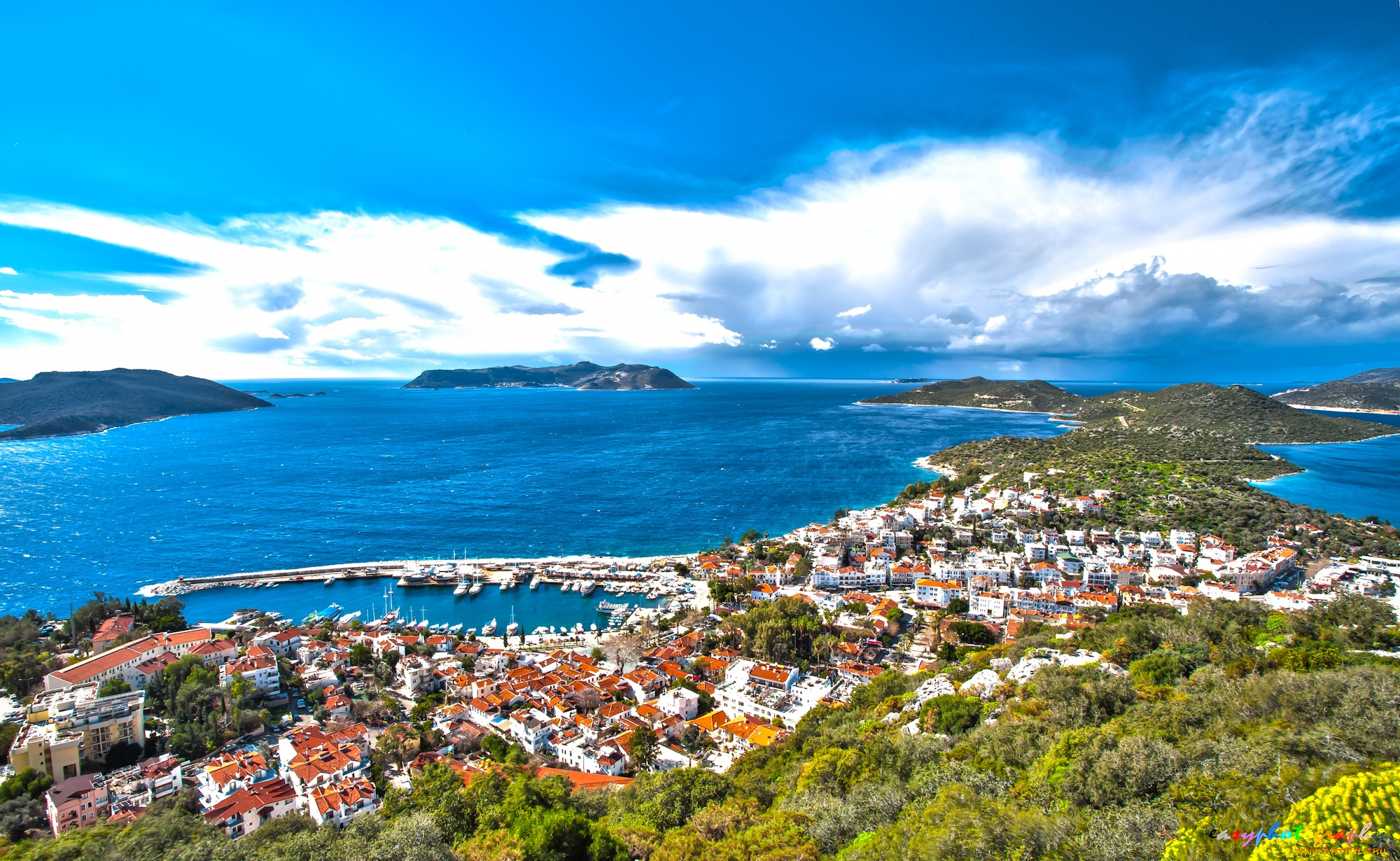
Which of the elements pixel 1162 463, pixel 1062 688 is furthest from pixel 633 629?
pixel 1162 463

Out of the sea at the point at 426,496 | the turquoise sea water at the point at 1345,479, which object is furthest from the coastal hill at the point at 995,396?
the turquoise sea water at the point at 1345,479

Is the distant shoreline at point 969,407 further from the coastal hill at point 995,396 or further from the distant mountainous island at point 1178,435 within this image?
the distant mountainous island at point 1178,435

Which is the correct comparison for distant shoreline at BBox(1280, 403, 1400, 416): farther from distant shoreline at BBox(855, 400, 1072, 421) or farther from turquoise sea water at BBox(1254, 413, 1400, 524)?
turquoise sea water at BBox(1254, 413, 1400, 524)

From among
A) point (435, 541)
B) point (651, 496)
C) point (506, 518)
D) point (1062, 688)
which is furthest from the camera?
point (651, 496)

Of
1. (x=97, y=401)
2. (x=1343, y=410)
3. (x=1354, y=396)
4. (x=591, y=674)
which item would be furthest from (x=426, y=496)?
(x=1354, y=396)

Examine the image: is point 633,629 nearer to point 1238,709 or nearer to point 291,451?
point 1238,709
